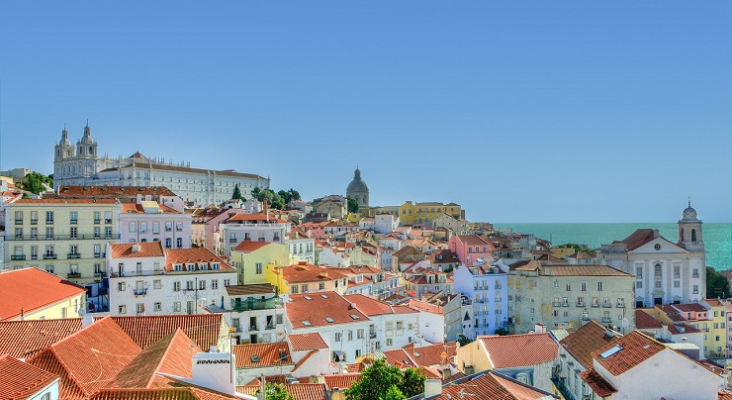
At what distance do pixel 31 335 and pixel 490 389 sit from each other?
15423mm

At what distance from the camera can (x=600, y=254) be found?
242ft

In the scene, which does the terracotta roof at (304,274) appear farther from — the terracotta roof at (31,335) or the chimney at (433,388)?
the chimney at (433,388)

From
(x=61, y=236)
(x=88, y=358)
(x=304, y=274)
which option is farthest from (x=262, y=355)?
(x=61, y=236)

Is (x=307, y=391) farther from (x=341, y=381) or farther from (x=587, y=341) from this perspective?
(x=587, y=341)

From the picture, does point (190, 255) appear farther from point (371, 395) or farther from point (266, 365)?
point (371, 395)

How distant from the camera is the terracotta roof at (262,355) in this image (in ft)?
91.9

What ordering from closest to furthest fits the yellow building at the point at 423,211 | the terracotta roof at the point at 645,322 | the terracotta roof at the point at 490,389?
the terracotta roof at the point at 490,389 < the terracotta roof at the point at 645,322 < the yellow building at the point at 423,211

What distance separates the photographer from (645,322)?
57719mm

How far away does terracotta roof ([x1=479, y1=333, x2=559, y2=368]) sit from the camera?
86.0ft

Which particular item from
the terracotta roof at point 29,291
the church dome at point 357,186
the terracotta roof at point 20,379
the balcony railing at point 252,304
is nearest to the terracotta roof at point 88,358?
the terracotta roof at point 20,379

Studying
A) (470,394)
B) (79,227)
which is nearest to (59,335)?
(470,394)

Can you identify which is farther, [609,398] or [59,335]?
[59,335]

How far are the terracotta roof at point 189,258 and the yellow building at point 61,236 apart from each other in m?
9.21

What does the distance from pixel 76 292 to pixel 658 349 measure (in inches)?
1191
